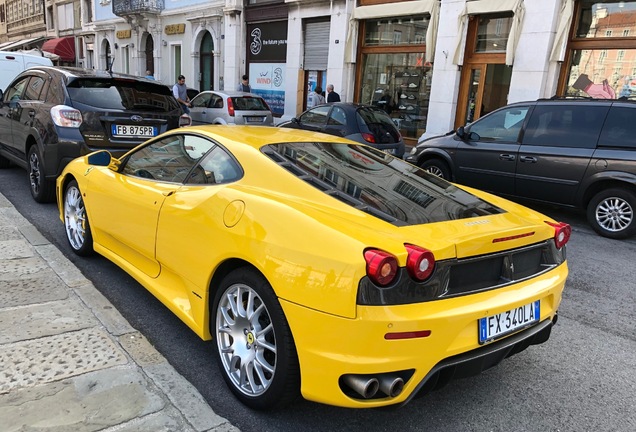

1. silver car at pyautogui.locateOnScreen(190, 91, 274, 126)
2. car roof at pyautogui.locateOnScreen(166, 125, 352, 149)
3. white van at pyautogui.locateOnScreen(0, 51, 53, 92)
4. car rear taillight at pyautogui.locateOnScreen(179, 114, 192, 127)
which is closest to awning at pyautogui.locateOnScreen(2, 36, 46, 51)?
white van at pyautogui.locateOnScreen(0, 51, 53, 92)

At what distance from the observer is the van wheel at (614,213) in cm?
637

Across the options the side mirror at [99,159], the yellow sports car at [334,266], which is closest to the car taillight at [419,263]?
the yellow sports car at [334,266]

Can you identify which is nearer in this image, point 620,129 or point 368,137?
point 620,129

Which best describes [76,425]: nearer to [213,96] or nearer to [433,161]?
[433,161]

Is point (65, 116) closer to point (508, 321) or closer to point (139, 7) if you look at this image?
point (508, 321)

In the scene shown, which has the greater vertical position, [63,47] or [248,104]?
[63,47]

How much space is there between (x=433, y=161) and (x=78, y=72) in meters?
5.61

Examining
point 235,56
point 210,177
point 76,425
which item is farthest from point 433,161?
point 235,56

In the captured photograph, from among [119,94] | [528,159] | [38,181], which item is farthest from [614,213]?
[38,181]

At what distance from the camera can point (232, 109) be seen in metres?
12.7

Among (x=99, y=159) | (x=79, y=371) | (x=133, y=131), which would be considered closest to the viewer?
(x=79, y=371)

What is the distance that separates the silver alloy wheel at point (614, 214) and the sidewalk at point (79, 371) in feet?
19.7

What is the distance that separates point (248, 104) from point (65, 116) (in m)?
7.50

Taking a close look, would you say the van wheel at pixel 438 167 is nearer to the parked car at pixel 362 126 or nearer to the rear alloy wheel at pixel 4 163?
the parked car at pixel 362 126
